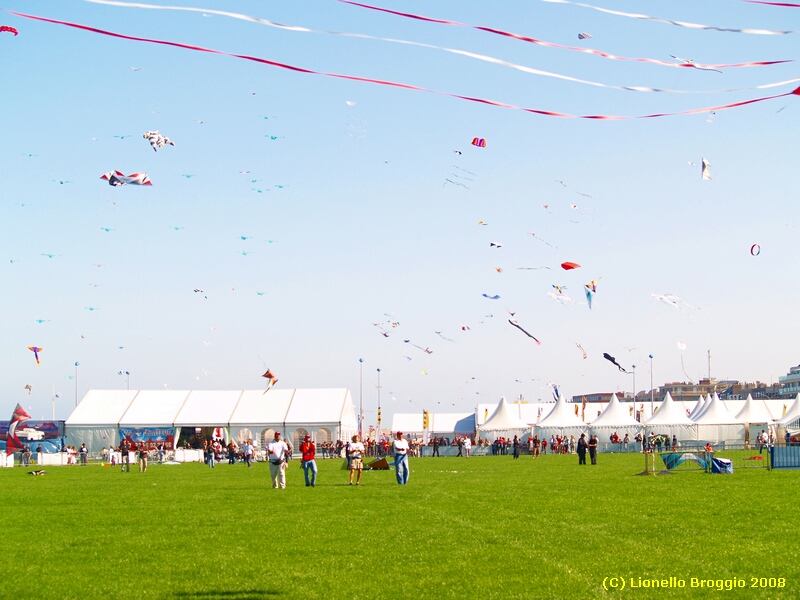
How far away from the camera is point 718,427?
60719 millimetres

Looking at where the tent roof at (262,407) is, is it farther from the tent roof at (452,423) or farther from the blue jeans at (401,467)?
the blue jeans at (401,467)

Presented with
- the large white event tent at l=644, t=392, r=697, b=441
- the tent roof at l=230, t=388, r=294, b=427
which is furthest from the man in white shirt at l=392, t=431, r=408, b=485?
the large white event tent at l=644, t=392, r=697, b=441

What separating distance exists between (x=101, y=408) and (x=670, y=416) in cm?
3713

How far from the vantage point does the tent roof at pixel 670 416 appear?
6091cm

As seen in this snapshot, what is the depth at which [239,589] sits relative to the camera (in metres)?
8.13

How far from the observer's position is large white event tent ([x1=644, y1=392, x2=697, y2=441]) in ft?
199

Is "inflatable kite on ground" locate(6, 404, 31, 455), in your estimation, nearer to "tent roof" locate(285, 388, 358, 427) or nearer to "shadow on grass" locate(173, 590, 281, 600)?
"tent roof" locate(285, 388, 358, 427)

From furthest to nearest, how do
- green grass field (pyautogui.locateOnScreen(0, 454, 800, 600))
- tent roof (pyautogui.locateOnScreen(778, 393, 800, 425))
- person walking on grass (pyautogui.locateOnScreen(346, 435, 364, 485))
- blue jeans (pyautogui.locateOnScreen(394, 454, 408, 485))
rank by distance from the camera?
tent roof (pyautogui.locateOnScreen(778, 393, 800, 425)) → person walking on grass (pyautogui.locateOnScreen(346, 435, 364, 485)) → blue jeans (pyautogui.locateOnScreen(394, 454, 408, 485)) → green grass field (pyautogui.locateOnScreen(0, 454, 800, 600))

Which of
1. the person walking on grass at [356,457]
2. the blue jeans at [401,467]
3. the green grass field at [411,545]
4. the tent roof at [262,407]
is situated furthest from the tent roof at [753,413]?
the green grass field at [411,545]

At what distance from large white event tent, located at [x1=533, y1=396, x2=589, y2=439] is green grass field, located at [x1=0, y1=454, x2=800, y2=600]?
135 feet

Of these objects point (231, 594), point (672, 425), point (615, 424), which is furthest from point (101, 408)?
point (231, 594)

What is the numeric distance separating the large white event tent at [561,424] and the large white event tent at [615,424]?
866mm

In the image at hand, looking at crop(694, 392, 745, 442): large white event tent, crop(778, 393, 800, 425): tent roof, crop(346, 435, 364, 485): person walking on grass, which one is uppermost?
crop(346, 435, 364, 485): person walking on grass

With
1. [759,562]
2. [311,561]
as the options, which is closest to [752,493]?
[759,562]
